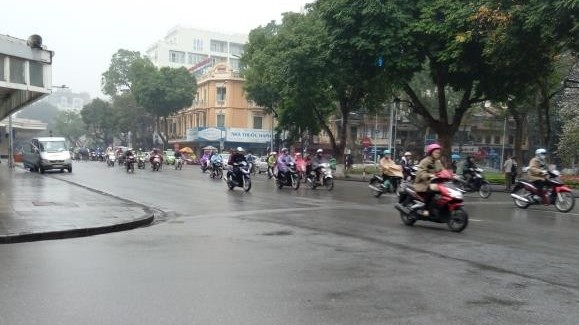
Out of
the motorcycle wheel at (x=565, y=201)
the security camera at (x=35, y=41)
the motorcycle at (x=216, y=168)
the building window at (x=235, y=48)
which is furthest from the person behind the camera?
the building window at (x=235, y=48)

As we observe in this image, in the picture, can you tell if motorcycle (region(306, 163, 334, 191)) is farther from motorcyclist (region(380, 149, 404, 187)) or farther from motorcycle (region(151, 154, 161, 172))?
motorcycle (region(151, 154, 161, 172))

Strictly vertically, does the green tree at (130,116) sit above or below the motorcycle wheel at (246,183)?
above

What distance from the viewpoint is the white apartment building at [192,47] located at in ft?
341

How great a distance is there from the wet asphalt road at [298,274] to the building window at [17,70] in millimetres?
4089

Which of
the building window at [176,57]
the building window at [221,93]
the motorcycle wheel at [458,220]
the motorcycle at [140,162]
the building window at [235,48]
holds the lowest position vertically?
the motorcycle at [140,162]

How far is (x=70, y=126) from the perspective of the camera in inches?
3971

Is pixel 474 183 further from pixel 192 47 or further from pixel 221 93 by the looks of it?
pixel 192 47

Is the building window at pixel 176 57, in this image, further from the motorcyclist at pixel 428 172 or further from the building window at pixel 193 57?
the motorcyclist at pixel 428 172

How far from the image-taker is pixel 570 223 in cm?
1238

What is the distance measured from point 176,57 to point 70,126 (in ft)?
73.4

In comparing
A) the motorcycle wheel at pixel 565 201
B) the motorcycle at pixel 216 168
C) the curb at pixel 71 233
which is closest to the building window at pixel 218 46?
the motorcycle at pixel 216 168

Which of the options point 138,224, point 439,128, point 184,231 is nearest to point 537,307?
point 184,231

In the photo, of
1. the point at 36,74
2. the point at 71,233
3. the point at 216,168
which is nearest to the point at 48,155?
the point at 216,168

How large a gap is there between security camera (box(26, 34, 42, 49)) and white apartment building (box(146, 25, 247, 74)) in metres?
91.4
